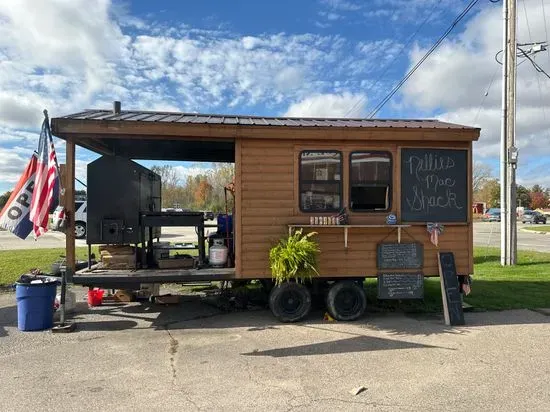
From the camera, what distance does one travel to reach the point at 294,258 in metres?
6.71

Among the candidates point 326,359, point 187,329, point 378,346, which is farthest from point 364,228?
point 187,329

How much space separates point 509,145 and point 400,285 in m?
8.34

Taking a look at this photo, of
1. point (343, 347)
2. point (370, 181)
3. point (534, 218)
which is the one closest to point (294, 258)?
point (343, 347)

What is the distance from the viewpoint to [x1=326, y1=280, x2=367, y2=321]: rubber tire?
717 centimetres

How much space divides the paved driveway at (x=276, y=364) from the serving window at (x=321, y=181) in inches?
70.6

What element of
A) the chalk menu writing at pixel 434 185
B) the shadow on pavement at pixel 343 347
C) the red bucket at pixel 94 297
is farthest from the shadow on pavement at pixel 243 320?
the chalk menu writing at pixel 434 185

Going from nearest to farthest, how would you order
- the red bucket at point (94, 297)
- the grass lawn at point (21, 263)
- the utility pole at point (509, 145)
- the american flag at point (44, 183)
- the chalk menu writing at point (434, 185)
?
the american flag at point (44, 183) → the chalk menu writing at point (434, 185) → the red bucket at point (94, 297) → the grass lawn at point (21, 263) → the utility pole at point (509, 145)

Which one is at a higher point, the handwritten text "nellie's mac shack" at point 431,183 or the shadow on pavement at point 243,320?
the handwritten text "nellie's mac shack" at point 431,183

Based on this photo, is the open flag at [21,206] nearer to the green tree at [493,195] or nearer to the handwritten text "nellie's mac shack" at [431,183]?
the handwritten text "nellie's mac shack" at [431,183]

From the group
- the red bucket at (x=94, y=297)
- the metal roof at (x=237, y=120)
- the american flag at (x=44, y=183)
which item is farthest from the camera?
→ the red bucket at (x=94, y=297)

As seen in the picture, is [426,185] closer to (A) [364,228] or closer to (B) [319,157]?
(A) [364,228]

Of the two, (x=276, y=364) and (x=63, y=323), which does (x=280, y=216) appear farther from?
(x=63, y=323)

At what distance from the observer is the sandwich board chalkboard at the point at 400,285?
729cm

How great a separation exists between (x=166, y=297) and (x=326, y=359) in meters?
3.87
